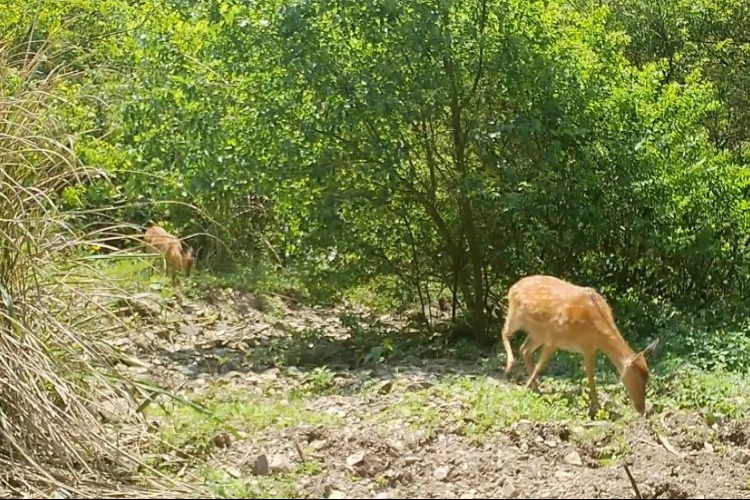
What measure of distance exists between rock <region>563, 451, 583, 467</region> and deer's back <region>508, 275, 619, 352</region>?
69.8 inches

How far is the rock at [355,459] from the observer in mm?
5770

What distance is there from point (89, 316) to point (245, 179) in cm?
352

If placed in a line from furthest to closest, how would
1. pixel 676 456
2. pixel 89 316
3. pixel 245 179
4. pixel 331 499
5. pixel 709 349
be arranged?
pixel 245 179
pixel 709 349
pixel 89 316
pixel 676 456
pixel 331 499

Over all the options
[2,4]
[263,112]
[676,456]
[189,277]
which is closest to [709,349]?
[676,456]

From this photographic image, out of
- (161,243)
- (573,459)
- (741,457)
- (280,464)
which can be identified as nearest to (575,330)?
(741,457)

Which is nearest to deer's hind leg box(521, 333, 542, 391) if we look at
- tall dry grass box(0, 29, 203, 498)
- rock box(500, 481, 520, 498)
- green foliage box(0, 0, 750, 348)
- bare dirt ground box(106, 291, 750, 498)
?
bare dirt ground box(106, 291, 750, 498)

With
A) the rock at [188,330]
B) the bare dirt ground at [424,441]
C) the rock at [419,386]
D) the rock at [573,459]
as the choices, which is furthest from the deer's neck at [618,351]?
the rock at [188,330]

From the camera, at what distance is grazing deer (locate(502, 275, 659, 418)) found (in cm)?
744

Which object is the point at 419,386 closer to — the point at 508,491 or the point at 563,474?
the point at 563,474

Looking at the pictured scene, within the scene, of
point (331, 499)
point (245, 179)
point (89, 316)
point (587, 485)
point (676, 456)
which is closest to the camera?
point (331, 499)

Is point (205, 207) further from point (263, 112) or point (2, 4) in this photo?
point (2, 4)

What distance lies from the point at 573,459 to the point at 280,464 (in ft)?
4.99

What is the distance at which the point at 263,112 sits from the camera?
31.6ft

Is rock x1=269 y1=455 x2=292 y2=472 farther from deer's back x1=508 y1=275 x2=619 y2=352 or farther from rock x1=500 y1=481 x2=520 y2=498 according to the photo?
deer's back x1=508 y1=275 x2=619 y2=352
